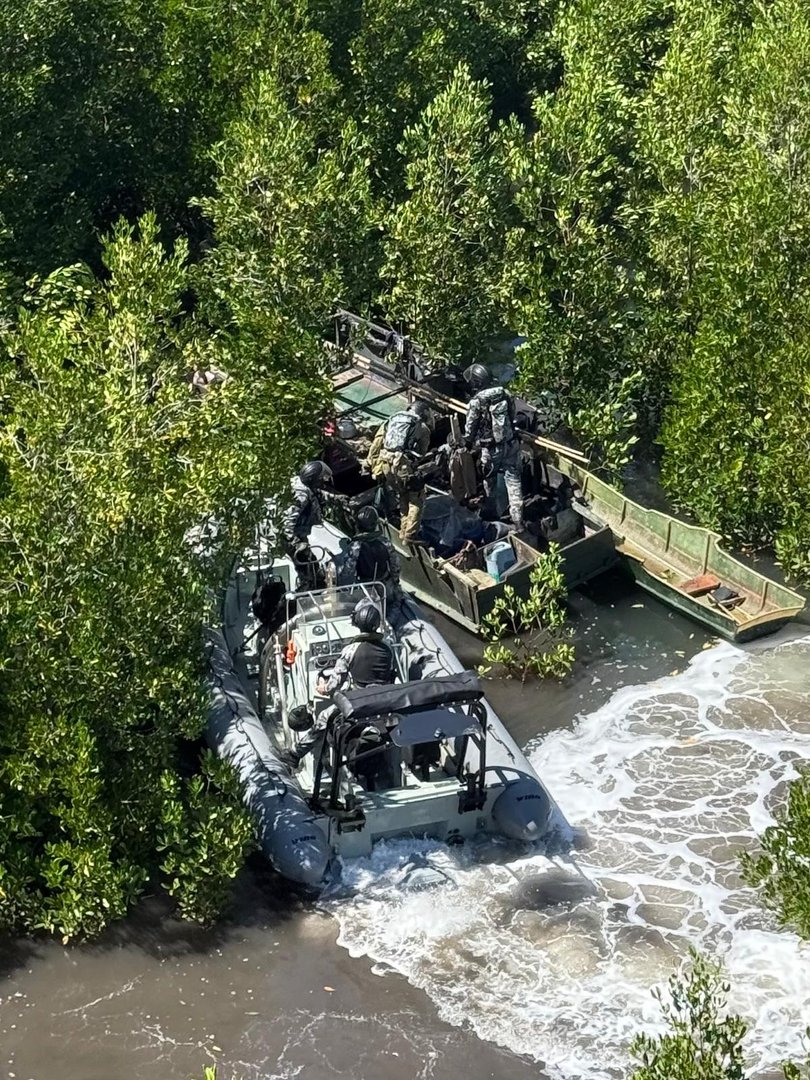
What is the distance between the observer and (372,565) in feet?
63.8

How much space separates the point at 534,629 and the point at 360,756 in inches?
252

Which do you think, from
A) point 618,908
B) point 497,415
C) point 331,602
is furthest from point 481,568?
point 618,908

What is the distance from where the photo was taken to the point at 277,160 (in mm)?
25984

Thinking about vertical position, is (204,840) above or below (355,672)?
below

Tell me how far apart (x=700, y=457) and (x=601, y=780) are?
24.1 feet

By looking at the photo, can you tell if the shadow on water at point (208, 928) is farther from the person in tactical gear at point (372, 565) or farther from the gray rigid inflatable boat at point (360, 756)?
the person in tactical gear at point (372, 565)

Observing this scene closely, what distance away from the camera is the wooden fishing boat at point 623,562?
21766 millimetres

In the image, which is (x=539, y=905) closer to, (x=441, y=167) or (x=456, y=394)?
(x=456, y=394)

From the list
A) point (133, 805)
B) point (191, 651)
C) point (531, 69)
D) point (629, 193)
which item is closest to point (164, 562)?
point (191, 651)

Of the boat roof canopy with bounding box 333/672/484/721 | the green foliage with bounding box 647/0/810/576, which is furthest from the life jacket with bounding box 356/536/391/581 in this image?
the green foliage with bounding box 647/0/810/576

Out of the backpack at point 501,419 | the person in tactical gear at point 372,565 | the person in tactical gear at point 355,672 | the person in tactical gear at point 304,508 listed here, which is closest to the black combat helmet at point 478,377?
the backpack at point 501,419

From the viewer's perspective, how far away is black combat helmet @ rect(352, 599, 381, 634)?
58.0 feet

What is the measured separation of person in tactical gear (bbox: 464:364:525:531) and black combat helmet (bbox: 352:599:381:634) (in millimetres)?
5547

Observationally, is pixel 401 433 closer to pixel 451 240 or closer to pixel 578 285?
pixel 578 285
